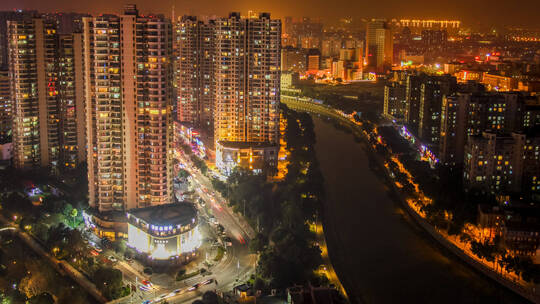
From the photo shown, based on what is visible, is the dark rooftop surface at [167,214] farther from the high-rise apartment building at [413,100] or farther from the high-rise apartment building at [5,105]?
the high-rise apartment building at [413,100]

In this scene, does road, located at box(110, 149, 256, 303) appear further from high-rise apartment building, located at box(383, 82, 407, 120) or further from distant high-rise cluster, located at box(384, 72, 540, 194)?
high-rise apartment building, located at box(383, 82, 407, 120)

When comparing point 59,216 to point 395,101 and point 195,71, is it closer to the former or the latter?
point 195,71

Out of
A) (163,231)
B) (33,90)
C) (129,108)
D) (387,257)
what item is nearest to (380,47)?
(33,90)

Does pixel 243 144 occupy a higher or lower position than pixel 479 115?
lower

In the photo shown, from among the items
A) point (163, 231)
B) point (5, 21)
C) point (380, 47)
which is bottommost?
point (163, 231)

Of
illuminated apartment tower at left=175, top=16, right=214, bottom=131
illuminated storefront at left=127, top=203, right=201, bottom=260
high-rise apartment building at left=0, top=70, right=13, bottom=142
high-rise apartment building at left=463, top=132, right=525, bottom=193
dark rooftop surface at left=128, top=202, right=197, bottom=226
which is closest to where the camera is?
illuminated storefront at left=127, top=203, right=201, bottom=260

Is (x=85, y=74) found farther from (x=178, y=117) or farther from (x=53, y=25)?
(x=178, y=117)

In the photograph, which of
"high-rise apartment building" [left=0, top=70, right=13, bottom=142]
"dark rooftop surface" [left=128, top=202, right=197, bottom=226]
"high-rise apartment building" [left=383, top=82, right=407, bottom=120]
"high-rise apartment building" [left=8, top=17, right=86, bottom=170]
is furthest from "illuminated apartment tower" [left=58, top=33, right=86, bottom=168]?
"high-rise apartment building" [left=383, top=82, right=407, bottom=120]
